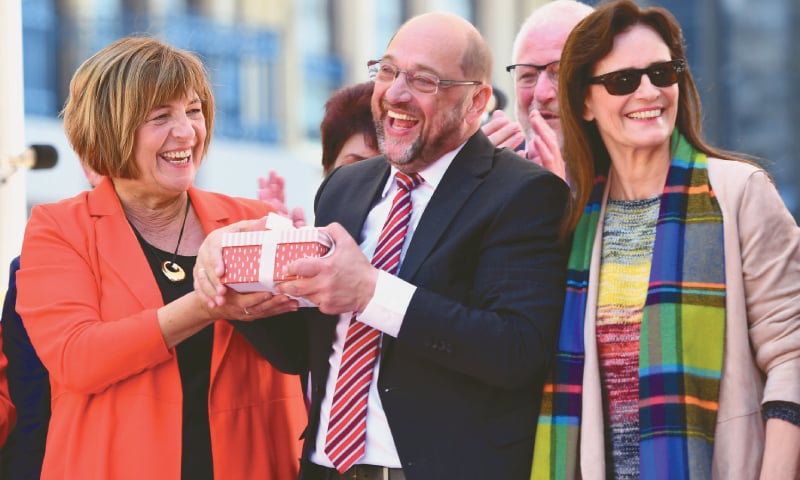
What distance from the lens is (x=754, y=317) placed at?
2809mm

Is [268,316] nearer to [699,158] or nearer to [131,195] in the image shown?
[131,195]

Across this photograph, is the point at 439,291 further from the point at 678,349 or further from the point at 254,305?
the point at 678,349

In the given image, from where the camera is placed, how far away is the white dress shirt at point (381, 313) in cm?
297

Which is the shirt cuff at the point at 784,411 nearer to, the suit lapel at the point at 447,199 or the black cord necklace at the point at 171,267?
the suit lapel at the point at 447,199

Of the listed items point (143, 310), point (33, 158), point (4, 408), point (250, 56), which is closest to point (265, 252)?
point (143, 310)

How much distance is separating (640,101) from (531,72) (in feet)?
4.19

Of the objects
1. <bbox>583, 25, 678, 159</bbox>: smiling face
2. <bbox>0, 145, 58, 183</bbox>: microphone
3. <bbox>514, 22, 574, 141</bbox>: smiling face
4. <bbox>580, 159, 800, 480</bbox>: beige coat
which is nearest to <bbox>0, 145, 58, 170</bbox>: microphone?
<bbox>0, 145, 58, 183</bbox>: microphone

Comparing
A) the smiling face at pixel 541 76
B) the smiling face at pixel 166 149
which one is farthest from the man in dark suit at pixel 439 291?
the smiling face at pixel 541 76

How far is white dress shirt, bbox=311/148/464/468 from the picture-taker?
2969mm

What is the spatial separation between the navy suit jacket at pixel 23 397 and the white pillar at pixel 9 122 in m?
1.15

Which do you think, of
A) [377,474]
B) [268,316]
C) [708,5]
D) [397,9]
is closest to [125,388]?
[268,316]

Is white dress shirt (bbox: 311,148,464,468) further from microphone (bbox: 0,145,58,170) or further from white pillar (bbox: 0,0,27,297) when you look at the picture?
white pillar (bbox: 0,0,27,297)

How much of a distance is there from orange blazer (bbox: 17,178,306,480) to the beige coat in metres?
1.34

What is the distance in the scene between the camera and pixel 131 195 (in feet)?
11.7
